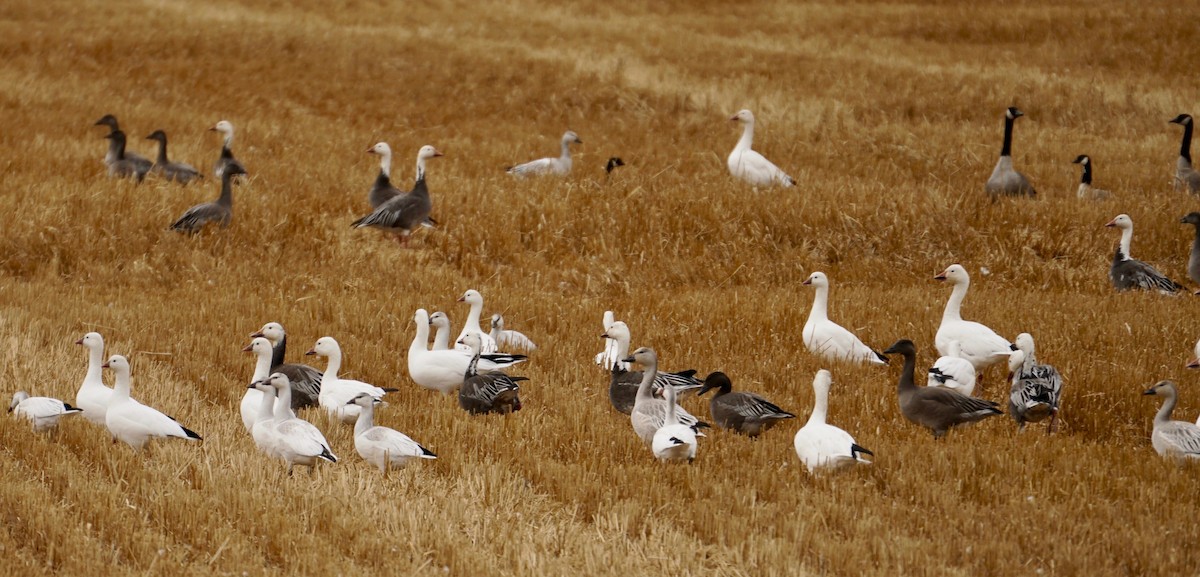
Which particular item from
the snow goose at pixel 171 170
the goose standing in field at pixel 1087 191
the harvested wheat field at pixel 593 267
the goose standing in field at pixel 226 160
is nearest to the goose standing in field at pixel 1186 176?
the harvested wheat field at pixel 593 267

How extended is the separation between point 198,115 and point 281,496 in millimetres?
16693

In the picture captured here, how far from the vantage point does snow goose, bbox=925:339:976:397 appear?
9.04 m

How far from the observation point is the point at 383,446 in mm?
7492

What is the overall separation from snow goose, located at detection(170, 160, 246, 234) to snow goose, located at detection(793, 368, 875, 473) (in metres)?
9.08

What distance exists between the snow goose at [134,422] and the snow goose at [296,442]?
54 cm

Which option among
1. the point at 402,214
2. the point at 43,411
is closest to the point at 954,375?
the point at 43,411

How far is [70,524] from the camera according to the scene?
245 inches

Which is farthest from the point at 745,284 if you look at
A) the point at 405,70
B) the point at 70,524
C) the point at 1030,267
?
the point at 405,70

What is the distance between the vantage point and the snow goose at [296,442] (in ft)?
24.1

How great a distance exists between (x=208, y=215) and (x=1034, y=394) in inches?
Result: 393

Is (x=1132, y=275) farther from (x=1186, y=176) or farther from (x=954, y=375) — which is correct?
(x=1186, y=176)

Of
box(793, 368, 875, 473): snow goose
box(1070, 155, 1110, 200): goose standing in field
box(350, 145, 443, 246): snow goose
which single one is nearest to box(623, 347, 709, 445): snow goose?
box(793, 368, 875, 473): snow goose

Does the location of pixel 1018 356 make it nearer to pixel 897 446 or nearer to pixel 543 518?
pixel 897 446

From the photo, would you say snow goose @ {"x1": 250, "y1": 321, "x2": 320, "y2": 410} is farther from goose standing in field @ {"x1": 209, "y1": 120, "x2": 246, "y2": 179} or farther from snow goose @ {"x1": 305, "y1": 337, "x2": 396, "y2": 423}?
goose standing in field @ {"x1": 209, "y1": 120, "x2": 246, "y2": 179}
